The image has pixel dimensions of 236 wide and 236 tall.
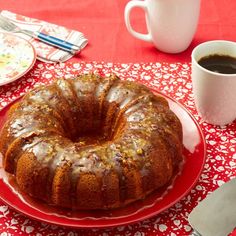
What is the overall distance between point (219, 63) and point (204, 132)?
0.59 ft

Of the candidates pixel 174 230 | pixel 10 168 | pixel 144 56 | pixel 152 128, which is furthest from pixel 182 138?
pixel 144 56

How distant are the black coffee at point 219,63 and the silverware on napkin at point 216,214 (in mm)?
344

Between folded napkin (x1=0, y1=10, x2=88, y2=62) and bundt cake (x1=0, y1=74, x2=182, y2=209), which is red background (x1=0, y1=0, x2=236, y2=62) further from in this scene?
bundt cake (x1=0, y1=74, x2=182, y2=209)

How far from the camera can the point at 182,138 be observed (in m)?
1.11

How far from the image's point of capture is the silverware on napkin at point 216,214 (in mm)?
940

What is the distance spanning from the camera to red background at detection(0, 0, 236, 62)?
5.06ft

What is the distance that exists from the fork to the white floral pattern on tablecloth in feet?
0.23

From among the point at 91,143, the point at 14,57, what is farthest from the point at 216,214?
the point at 14,57

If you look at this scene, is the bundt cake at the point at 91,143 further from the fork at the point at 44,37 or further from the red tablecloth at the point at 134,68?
the fork at the point at 44,37

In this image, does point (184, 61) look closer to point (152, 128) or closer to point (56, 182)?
point (152, 128)

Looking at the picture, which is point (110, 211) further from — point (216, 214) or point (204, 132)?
point (204, 132)

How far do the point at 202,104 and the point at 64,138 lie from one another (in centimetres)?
40

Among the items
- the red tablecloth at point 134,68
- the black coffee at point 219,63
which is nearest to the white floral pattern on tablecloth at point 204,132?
the red tablecloth at point 134,68

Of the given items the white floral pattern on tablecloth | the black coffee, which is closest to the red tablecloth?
the white floral pattern on tablecloth
